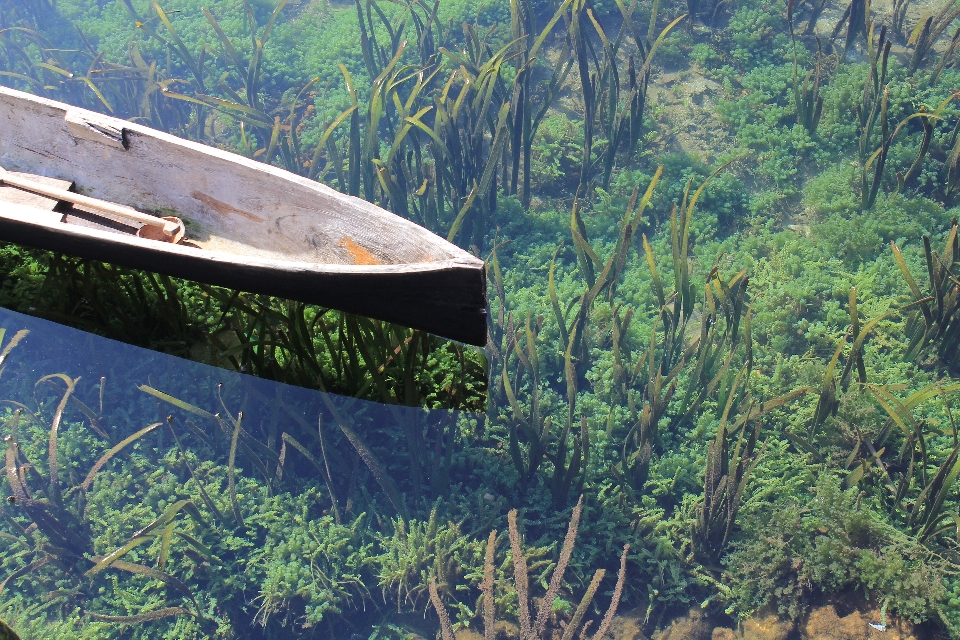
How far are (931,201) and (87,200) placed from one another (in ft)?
16.2

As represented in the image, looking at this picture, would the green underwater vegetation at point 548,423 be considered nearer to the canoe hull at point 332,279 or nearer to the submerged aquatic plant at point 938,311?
the submerged aquatic plant at point 938,311

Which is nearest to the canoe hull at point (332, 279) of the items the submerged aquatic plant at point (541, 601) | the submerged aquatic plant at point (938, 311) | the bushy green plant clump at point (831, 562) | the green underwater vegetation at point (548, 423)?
the green underwater vegetation at point (548, 423)

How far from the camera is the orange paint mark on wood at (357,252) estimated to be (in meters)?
3.16

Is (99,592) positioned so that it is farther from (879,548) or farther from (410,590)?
(879,548)

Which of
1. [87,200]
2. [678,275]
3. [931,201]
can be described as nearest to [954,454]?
[678,275]

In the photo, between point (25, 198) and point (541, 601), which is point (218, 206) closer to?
point (25, 198)

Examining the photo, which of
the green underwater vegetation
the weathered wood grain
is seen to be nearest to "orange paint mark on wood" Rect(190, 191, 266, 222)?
the green underwater vegetation

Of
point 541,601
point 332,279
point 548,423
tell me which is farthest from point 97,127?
point 541,601

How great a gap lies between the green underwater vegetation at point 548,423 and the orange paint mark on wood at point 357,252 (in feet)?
1.03

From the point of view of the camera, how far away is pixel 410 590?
2740mm

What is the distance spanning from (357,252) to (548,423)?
1.23m

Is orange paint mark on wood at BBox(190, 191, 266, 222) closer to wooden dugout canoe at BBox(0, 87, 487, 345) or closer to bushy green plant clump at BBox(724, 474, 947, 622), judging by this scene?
wooden dugout canoe at BBox(0, 87, 487, 345)

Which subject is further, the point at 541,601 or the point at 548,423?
the point at 548,423

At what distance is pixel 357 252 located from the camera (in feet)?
10.5
